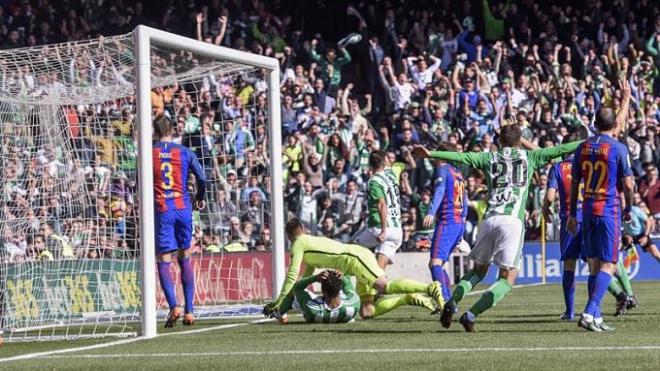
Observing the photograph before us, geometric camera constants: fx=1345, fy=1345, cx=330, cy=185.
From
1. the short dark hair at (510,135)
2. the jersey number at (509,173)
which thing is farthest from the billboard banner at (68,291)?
the short dark hair at (510,135)

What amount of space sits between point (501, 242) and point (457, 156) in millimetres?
922

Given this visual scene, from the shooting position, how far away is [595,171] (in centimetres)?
1284

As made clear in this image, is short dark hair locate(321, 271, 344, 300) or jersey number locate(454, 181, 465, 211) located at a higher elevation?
jersey number locate(454, 181, 465, 211)

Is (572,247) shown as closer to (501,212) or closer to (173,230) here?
(501,212)

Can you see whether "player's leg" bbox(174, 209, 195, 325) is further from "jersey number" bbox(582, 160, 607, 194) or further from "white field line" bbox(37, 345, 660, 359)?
"jersey number" bbox(582, 160, 607, 194)

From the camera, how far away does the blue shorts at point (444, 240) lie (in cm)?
1648

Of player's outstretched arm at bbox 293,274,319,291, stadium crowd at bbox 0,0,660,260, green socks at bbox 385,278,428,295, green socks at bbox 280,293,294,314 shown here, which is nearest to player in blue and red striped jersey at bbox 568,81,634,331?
green socks at bbox 385,278,428,295

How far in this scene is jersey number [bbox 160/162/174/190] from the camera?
14688 millimetres

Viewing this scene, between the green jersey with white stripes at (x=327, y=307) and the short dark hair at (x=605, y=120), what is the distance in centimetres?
316

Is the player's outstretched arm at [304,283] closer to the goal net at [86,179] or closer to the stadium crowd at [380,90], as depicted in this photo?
the goal net at [86,179]

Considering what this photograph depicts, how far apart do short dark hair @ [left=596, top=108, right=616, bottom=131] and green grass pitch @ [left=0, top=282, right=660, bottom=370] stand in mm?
1931

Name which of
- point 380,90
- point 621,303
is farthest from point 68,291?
point 380,90

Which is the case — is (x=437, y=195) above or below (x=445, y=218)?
above

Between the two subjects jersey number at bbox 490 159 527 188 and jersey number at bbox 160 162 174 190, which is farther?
jersey number at bbox 160 162 174 190
